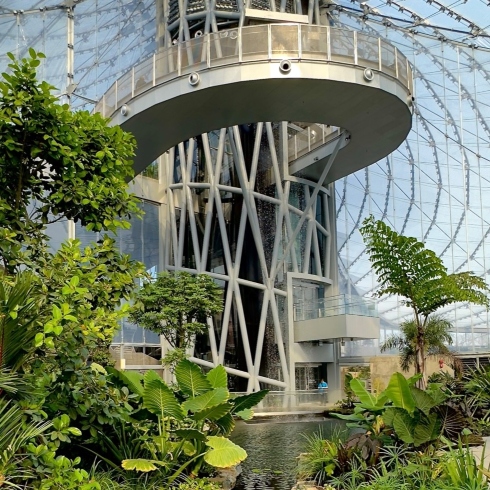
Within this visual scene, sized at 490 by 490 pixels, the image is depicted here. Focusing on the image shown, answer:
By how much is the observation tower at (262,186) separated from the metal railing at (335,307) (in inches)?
2.0

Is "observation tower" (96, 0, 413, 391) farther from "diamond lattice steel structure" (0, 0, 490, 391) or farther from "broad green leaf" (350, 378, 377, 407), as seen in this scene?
"broad green leaf" (350, 378, 377, 407)

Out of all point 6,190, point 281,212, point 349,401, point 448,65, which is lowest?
point 349,401

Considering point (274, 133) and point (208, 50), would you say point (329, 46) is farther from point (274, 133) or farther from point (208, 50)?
point (274, 133)

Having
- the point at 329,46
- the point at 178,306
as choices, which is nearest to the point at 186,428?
the point at 178,306

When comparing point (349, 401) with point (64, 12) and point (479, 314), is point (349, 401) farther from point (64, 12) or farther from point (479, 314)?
point (64, 12)

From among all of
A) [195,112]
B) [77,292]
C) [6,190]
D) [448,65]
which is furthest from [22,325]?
[448,65]

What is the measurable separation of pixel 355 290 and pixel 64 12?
22.4 metres

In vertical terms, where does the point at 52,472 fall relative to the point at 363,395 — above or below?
below

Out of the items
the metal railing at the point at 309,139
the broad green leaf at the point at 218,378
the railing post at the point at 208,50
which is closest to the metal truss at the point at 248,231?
the metal railing at the point at 309,139

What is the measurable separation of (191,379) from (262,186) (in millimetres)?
20865

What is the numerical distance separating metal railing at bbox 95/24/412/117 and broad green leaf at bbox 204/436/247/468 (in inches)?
507

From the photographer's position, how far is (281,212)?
91.0 ft

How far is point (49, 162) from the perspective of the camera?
719cm

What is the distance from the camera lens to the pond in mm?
8750
